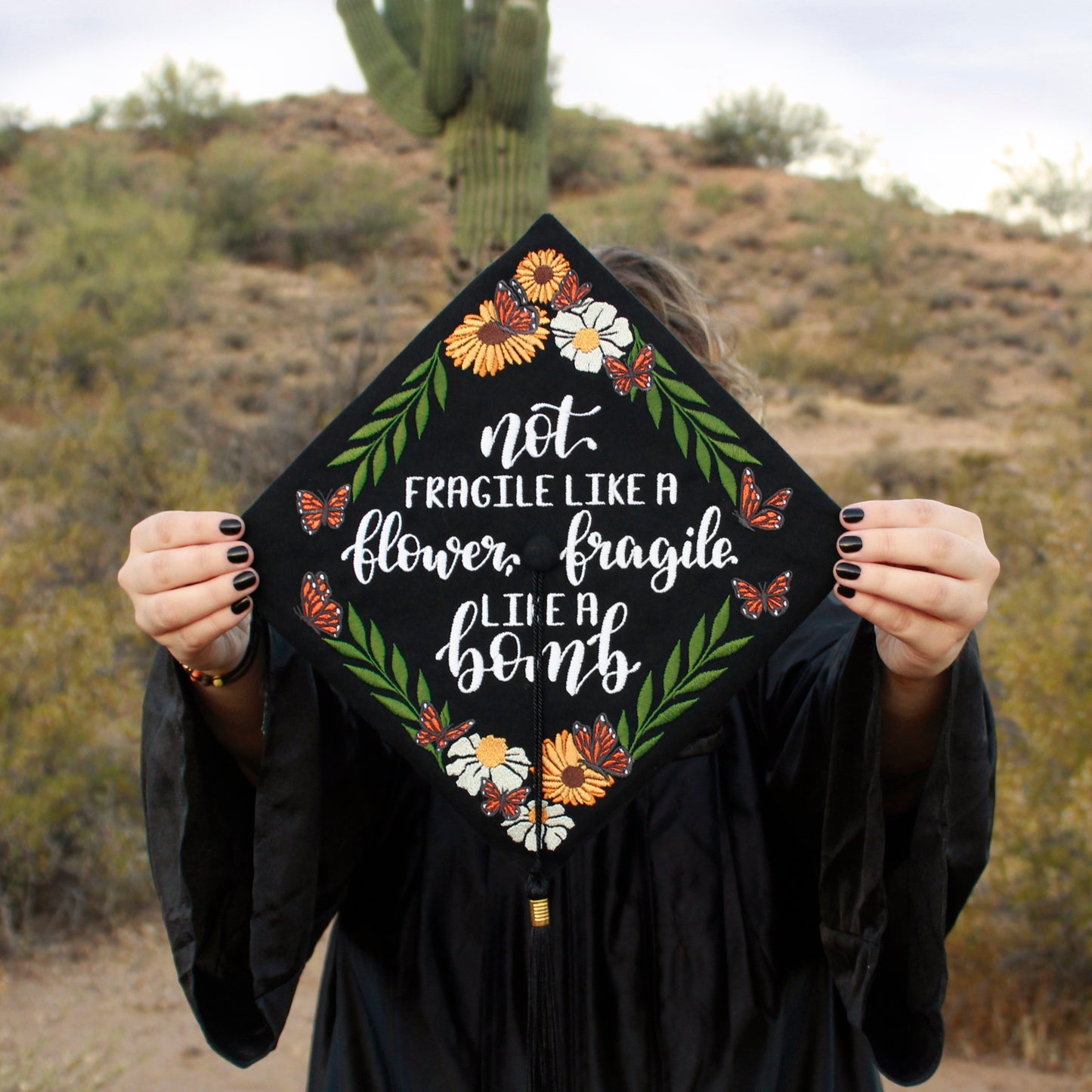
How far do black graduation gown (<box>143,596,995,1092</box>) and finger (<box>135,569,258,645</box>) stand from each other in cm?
14

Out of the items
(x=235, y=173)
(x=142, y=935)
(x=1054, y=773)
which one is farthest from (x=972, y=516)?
(x=235, y=173)

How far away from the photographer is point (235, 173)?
67.4 feet

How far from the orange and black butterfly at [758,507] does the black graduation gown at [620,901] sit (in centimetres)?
20

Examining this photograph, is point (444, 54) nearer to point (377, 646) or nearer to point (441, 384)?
point (441, 384)

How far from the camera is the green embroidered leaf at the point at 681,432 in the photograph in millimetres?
A: 1630

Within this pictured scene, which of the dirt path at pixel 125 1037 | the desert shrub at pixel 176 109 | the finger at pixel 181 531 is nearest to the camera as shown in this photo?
the finger at pixel 181 531

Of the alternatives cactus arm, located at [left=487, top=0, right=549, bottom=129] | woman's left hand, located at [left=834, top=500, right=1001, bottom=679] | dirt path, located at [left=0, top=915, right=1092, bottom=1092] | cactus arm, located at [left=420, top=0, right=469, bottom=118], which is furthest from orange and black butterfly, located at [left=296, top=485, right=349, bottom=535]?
cactus arm, located at [left=420, top=0, right=469, bottom=118]

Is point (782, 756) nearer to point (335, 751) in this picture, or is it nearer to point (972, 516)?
point (972, 516)

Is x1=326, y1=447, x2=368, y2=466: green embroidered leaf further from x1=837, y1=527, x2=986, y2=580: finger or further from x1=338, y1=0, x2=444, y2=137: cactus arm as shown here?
x1=338, y1=0, x2=444, y2=137: cactus arm

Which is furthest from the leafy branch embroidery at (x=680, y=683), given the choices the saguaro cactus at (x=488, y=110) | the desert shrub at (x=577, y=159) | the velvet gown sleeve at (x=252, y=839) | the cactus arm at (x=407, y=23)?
the desert shrub at (x=577, y=159)

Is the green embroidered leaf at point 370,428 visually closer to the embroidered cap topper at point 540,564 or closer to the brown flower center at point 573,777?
the embroidered cap topper at point 540,564

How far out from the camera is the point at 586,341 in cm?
165

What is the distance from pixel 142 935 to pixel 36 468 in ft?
13.9

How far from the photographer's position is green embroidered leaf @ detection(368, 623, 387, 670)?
162 cm
